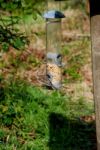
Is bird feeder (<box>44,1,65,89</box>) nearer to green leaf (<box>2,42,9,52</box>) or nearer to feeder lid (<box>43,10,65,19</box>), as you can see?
feeder lid (<box>43,10,65,19</box>)

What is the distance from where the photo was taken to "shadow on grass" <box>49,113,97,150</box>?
541 cm

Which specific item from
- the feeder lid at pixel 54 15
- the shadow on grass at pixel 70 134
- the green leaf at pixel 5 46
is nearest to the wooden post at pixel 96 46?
the shadow on grass at pixel 70 134

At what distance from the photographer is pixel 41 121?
5812mm

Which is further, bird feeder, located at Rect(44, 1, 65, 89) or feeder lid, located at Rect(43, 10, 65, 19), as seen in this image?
bird feeder, located at Rect(44, 1, 65, 89)

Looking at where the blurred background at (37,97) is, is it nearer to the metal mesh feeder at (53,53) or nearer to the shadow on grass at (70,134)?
the shadow on grass at (70,134)

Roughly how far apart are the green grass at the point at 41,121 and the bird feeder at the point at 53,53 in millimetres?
289

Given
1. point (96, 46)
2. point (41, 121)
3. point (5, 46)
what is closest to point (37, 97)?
point (41, 121)

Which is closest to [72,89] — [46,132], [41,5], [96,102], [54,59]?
[54,59]

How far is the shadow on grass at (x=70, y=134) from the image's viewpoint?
17.8ft

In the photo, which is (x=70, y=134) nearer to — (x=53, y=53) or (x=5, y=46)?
(x=5, y=46)

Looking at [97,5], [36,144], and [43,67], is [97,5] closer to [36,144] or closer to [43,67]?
[36,144]

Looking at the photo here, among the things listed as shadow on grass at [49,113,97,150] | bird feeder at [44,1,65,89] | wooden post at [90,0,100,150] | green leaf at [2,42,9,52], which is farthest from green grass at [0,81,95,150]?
wooden post at [90,0,100,150]

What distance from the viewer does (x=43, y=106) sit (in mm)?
6191

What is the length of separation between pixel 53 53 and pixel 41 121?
1377 mm
